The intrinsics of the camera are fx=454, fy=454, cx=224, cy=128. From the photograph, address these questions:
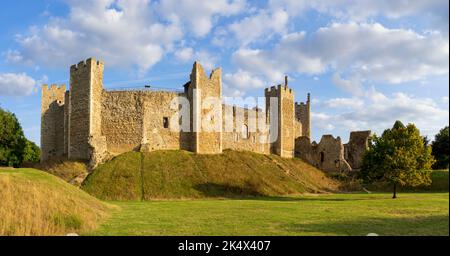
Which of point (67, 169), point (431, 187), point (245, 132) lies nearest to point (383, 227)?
point (67, 169)

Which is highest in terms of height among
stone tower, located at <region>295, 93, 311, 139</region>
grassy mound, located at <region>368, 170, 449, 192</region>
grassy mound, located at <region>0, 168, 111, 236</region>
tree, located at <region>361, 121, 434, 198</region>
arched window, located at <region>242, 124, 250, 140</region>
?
stone tower, located at <region>295, 93, 311, 139</region>

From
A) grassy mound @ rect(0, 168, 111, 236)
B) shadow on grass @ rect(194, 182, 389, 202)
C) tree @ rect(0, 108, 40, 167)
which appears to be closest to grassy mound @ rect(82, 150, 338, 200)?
shadow on grass @ rect(194, 182, 389, 202)

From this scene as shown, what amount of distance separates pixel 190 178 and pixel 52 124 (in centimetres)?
1859

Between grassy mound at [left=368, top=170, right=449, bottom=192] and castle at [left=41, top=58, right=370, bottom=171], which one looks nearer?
castle at [left=41, top=58, right=370, bottom=171]

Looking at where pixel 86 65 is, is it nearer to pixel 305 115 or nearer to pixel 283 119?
pixel 283 119

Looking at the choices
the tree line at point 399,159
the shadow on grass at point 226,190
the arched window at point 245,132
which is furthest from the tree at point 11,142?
the tree line at point 399,159

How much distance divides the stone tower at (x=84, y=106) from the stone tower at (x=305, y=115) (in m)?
35.5

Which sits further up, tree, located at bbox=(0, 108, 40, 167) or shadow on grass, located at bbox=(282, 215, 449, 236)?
tree, located at bbox=(0, 108, 40, 167)

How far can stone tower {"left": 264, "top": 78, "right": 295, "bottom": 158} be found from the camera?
200 feet

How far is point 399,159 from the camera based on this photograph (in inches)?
1553

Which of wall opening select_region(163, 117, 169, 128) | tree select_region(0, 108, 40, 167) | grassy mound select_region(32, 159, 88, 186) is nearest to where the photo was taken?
grassy mound select_region(32, 159, 88, 186)

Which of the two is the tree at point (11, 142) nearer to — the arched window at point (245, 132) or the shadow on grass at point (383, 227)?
the arched window at point (245, 132)

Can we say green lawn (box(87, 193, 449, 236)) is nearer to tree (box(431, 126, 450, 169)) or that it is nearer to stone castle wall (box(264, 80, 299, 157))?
stone castle wall (box(264, 80, 299, 157))
